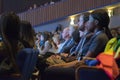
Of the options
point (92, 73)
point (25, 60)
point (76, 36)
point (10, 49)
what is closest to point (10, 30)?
point (10, 49)

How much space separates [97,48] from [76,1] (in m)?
8.97

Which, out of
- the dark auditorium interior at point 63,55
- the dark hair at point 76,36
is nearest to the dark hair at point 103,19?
the dark auditorium interior at point 63,55

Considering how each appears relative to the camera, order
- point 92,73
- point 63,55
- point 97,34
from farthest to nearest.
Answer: point 63,55 → point 97,34 → point 92,73

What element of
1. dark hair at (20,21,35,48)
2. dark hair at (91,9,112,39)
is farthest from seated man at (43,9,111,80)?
dark hair at (20,21,35,48)

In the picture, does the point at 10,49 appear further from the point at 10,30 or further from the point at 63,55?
the point at 63,55

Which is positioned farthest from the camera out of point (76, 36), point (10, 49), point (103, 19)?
point (76, 36)

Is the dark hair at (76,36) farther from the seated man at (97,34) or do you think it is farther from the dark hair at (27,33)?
the dark hair at (27,33)

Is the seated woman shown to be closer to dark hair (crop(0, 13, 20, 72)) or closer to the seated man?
dark hair (crop(0, 13, 20, 72))

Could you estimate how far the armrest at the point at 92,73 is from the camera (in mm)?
2326

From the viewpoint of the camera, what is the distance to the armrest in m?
2.33

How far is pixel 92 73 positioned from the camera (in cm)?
233

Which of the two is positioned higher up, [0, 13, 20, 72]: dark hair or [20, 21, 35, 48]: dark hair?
[0, 13, 20, 72]: dark hair

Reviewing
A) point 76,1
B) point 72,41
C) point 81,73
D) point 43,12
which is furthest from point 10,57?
point 43,12

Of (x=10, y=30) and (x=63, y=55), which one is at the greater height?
(x=10, y=30)
